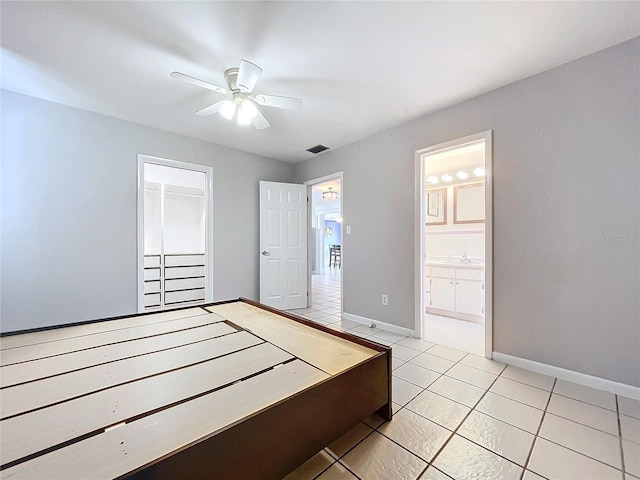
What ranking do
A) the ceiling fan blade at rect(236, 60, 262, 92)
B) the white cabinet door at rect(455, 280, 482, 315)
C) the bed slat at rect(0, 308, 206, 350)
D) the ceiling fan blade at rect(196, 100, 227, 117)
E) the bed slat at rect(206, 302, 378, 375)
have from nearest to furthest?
the bed slat at rect(206, 302, 378, 375) → the bed slat at rect(0, 308, 206, 350) → the ceiling fan blade at rect(236, 60, 262, 92) → the ceiling fan blade at rect(196, 100, 227, 117) → the white cabinet door at rect(455, 280, 482, 315)

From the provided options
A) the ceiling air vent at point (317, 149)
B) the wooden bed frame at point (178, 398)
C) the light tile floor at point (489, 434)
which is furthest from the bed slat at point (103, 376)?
the ceiling air vent at point (317, 149)

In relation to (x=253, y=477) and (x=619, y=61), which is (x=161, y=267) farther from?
(x=619, y=61)

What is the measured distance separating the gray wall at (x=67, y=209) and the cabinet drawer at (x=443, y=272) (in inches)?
151

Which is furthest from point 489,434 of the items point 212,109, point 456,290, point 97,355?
point 212,109

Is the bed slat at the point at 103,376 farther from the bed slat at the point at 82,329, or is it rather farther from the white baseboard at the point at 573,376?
the white baseboard at the point at 573,376

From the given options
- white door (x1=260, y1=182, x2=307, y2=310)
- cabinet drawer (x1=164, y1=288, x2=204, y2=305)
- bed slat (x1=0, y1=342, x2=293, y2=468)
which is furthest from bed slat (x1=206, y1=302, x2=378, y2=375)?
cabinet drawer (x1=164, y1=288, x2=204, y2=305)

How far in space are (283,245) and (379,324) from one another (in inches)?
75.1

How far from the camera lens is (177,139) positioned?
3.38 m

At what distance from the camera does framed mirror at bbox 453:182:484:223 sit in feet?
12.9

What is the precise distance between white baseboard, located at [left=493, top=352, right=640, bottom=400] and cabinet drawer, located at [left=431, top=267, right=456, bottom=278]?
1.44m

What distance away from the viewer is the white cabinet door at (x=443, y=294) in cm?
367

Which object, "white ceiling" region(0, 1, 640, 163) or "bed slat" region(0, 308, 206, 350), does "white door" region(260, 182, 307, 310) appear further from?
"bed slat" region(0, 308, 206, 350)

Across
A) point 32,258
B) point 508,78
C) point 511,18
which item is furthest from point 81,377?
point 508,78

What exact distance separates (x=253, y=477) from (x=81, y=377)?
2.76ft
